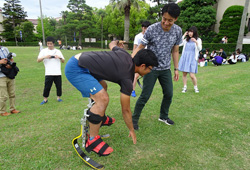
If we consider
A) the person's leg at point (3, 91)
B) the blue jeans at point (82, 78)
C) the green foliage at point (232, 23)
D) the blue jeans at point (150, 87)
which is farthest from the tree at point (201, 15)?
the blue jeans at point (82, 78)

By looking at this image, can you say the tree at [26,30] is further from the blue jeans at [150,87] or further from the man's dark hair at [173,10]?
the man's dark hair at [173,10]

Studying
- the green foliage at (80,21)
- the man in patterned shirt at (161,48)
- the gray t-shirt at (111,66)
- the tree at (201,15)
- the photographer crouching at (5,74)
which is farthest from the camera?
the green foliage at (80,21)

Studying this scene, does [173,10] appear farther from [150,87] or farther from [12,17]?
[12,17]

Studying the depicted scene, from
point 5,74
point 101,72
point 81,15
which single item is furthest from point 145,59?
point 81,15

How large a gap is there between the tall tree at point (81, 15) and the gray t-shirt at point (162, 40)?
133ft

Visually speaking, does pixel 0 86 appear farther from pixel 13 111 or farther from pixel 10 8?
pixel 10 8

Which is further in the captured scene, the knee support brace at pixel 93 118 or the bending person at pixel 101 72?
the knee support brace at pixel 93 118

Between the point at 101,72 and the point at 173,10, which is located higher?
the point at 173,10

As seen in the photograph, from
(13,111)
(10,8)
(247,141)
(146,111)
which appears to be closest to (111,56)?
(146,111)

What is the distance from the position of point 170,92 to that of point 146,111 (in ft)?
3.42

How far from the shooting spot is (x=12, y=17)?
5609 centimetres

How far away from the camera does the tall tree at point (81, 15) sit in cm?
4128

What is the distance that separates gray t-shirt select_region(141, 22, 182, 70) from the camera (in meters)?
2.96

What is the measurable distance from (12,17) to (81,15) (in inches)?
1140
